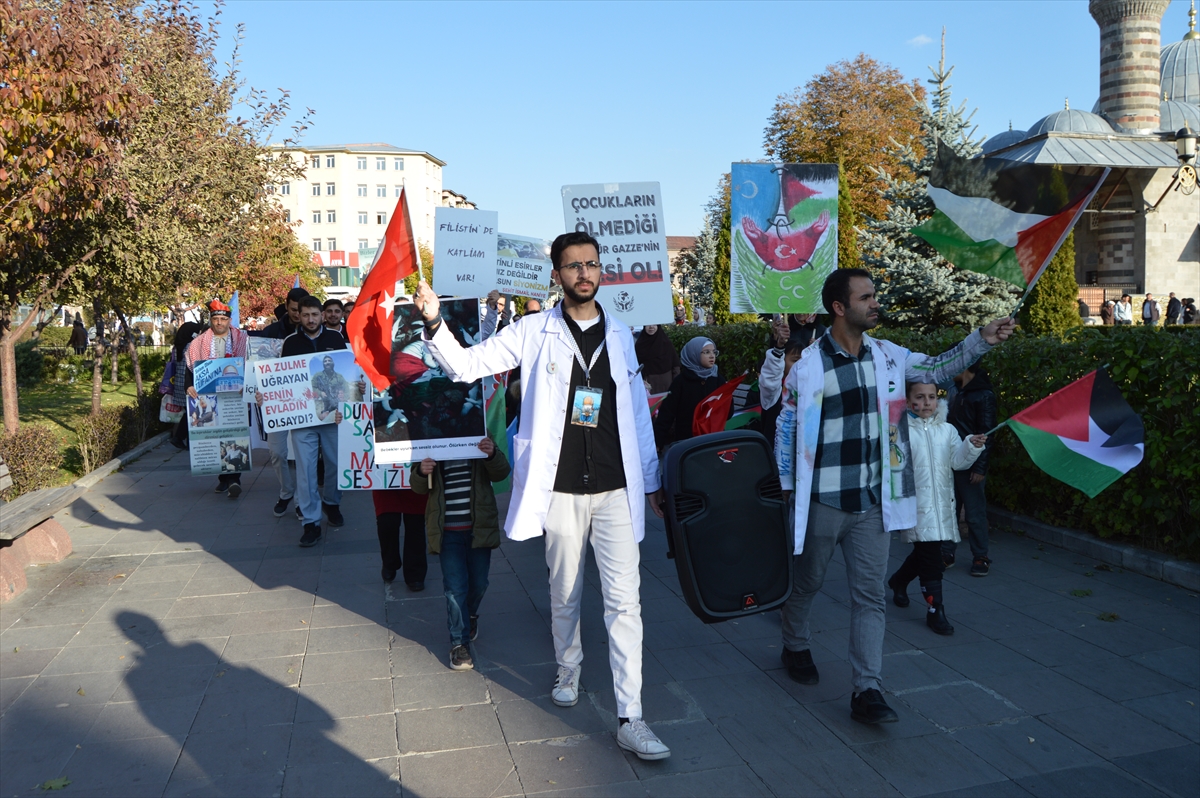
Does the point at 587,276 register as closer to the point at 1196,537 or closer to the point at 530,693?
the point at 530,693

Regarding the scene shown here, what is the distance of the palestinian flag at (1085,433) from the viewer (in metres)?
5.04

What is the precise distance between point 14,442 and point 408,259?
23.3ft

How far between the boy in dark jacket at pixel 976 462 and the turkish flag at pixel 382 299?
13.0 feet

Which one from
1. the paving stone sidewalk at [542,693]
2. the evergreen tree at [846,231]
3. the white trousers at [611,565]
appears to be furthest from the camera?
the evergreen tree at [846,231]

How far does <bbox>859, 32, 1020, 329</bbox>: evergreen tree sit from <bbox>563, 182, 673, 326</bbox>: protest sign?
24.8 ft

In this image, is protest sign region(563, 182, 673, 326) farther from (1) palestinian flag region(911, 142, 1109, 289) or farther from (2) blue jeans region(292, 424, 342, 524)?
(1) palestinian flag region(911, 142, 1109, 289)

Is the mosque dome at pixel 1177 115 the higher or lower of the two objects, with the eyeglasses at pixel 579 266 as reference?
higher

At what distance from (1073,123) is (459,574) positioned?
151 feet

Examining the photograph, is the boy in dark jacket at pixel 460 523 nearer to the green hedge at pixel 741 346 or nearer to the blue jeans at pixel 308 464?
the blue jeans at pixel 308 464

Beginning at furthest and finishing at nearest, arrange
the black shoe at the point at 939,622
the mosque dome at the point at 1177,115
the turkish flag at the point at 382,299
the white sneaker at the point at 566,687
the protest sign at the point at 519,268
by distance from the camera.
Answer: the mosque dome at the point at 1177,115 < the protest sign at the point at 519,268 < the black shoe at the point at 939,622 < the white sneaker at the point at 566,687 < the turkish flag at the point at 382,299

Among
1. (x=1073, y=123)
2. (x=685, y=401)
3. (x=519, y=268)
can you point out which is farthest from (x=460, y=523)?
(x=1073, y=123)

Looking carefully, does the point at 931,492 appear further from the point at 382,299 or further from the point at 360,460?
the point at 360,460

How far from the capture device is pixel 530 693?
477 centimetres

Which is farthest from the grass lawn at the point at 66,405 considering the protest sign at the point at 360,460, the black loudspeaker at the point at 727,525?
the black loudspeaker at the point at 727,525
